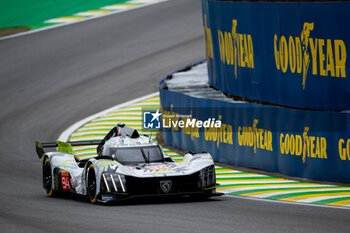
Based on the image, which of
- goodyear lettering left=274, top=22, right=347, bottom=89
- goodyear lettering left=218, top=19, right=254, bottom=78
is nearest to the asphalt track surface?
goodyear lettering left=274, top=22, right=347, bottom=89

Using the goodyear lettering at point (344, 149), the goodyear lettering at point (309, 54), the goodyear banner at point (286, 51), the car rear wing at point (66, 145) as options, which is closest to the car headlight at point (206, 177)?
the goodyear lettering at point (344, 149)

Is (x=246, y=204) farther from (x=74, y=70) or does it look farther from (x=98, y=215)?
(x=74, y=70)

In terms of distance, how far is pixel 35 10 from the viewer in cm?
4231

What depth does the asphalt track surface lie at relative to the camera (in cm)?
1152

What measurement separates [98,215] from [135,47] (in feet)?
79.2

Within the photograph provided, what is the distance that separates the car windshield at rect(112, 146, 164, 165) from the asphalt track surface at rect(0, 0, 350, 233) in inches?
32.9

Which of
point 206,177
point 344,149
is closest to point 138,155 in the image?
point 206,177

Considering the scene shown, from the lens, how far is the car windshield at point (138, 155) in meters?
14.1

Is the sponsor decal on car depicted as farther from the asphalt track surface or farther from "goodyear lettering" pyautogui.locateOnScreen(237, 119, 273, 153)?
"goodyear lettering" pyautogui.locateOnScreen(237, 119, 273, 153)

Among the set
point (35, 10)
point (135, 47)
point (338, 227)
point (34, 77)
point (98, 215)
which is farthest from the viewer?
point (35, 10)

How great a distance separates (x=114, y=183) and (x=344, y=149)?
16.4 ft

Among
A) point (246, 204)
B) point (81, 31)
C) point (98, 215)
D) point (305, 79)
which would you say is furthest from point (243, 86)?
point (81, 31)

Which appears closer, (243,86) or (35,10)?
(243,86)

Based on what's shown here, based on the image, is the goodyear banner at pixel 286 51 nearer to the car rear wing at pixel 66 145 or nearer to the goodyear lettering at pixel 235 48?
the goodyear lettering at pixel 235 48
